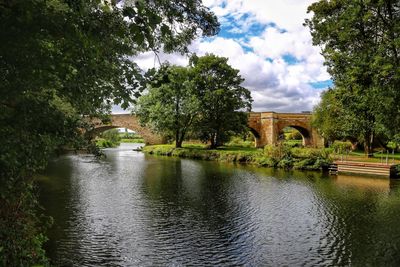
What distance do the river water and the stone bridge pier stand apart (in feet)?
82.1

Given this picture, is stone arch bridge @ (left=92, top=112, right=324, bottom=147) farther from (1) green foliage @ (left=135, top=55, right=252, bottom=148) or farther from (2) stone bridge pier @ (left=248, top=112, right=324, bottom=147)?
(1) green foliage @ (left=135, top=55, right=252, bottom=148)

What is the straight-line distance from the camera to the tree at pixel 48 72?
3285 millimetres

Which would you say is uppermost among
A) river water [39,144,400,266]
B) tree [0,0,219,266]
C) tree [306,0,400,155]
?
tree [306,0,400,155]

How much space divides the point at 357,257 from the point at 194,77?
30171 mm

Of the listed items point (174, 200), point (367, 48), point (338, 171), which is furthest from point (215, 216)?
point (338, 171)

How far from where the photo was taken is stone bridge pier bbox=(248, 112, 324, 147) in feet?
147

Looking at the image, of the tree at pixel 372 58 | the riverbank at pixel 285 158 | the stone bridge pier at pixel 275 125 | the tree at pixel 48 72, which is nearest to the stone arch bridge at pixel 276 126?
the stone bridge pier at pixel 275 125

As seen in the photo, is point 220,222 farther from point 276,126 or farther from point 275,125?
point 276,126

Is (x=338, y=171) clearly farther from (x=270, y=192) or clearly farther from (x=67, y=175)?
(x=67, y=175)

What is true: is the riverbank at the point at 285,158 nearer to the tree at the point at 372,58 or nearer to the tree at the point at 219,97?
the tree at the point at 219,97

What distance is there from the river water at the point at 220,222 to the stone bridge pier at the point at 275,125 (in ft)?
82.1

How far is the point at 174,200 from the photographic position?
14.6 metres

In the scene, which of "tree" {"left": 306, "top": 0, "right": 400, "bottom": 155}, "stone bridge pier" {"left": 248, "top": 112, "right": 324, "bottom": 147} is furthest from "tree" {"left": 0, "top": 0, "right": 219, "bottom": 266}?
"stone bridge pier" {"left": 248, "top": 112, "right": 324, "bottom": 147}

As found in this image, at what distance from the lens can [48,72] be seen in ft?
11.7
